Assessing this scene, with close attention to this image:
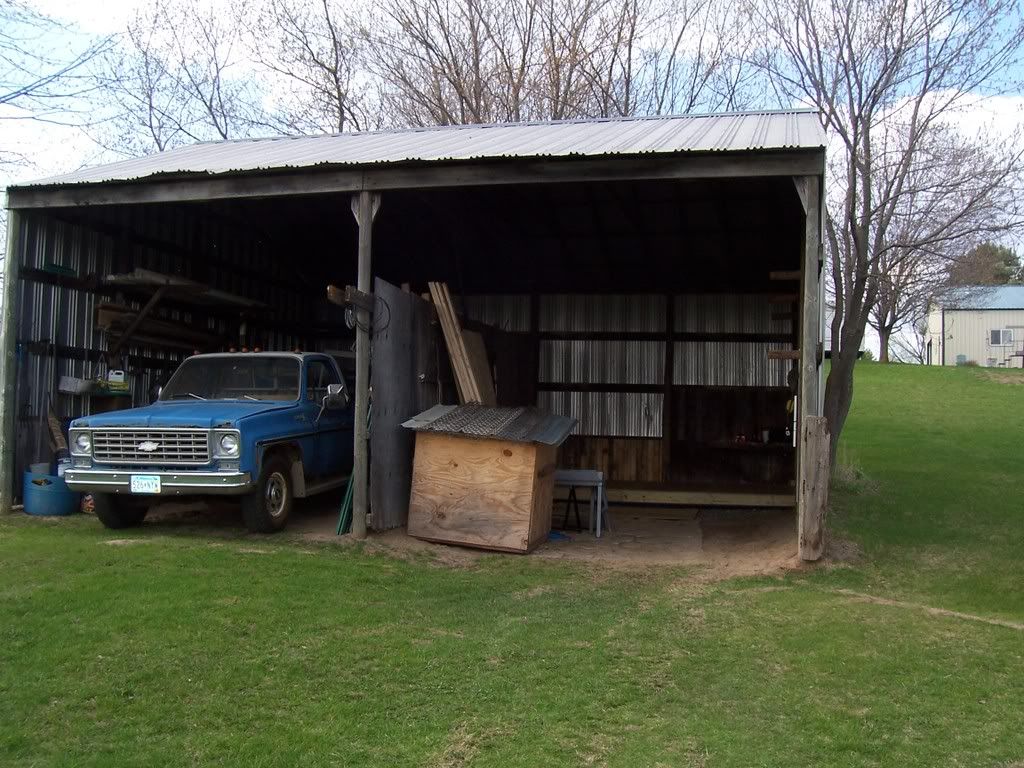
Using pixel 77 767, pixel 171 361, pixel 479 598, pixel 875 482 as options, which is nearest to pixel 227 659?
pixel 77 767

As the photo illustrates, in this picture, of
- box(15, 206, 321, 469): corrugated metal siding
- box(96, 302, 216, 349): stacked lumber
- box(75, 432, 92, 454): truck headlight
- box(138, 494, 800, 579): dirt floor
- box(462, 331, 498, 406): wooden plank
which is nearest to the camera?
box(138, 494, 800, 579): dirt floor

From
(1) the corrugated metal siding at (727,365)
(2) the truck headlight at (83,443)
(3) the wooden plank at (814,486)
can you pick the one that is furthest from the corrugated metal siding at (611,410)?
(2) the truck headlight at (83,443)

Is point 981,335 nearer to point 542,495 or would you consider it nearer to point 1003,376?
point 1003,376

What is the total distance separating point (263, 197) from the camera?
352 inches

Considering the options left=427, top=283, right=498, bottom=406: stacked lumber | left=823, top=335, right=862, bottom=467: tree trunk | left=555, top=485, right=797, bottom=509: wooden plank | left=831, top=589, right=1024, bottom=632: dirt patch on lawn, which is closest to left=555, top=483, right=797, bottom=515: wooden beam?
left=555, top=485, right=797, bottom=509: wooden plank

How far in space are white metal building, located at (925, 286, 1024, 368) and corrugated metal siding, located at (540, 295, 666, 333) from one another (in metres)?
31.7

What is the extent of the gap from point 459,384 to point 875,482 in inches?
255

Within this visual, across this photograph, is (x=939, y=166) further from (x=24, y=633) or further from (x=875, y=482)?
(x=24, y=633)

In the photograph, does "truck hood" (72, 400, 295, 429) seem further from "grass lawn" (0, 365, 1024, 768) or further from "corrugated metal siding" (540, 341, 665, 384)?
"corrugated metal siding" (540, 341, 665, 384)

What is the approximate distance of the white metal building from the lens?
1639 inches

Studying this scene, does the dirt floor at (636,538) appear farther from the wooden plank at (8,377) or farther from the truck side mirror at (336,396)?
the wooden plank at (8,377)

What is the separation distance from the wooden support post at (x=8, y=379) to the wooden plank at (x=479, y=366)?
16.8 feet

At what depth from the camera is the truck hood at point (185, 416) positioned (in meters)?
8.02

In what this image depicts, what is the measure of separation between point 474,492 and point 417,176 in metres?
3.28
